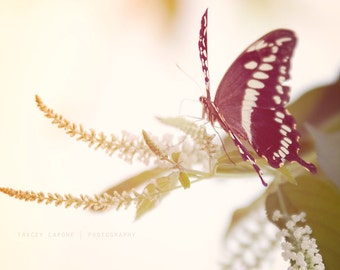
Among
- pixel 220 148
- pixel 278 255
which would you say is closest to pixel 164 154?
pixel 220 148

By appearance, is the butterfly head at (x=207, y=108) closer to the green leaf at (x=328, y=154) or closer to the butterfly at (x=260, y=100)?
the butterfly at (x=260, y=100)

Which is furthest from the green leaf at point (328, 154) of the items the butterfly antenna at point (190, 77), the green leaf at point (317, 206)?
the butterfly antenna at point (190, 77)

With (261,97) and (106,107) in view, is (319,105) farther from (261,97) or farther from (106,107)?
(106,107)

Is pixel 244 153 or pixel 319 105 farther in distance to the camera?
pixel 319 105

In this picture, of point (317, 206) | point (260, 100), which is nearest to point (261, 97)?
point (260, 100)

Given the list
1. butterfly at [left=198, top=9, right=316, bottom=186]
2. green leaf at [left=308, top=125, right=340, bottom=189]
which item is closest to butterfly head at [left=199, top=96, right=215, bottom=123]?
butterfly at [left=198, top=9, right=316, bottom=186]

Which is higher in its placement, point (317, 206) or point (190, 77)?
point (190, 77)

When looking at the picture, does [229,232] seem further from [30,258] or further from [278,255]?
[30,258]
